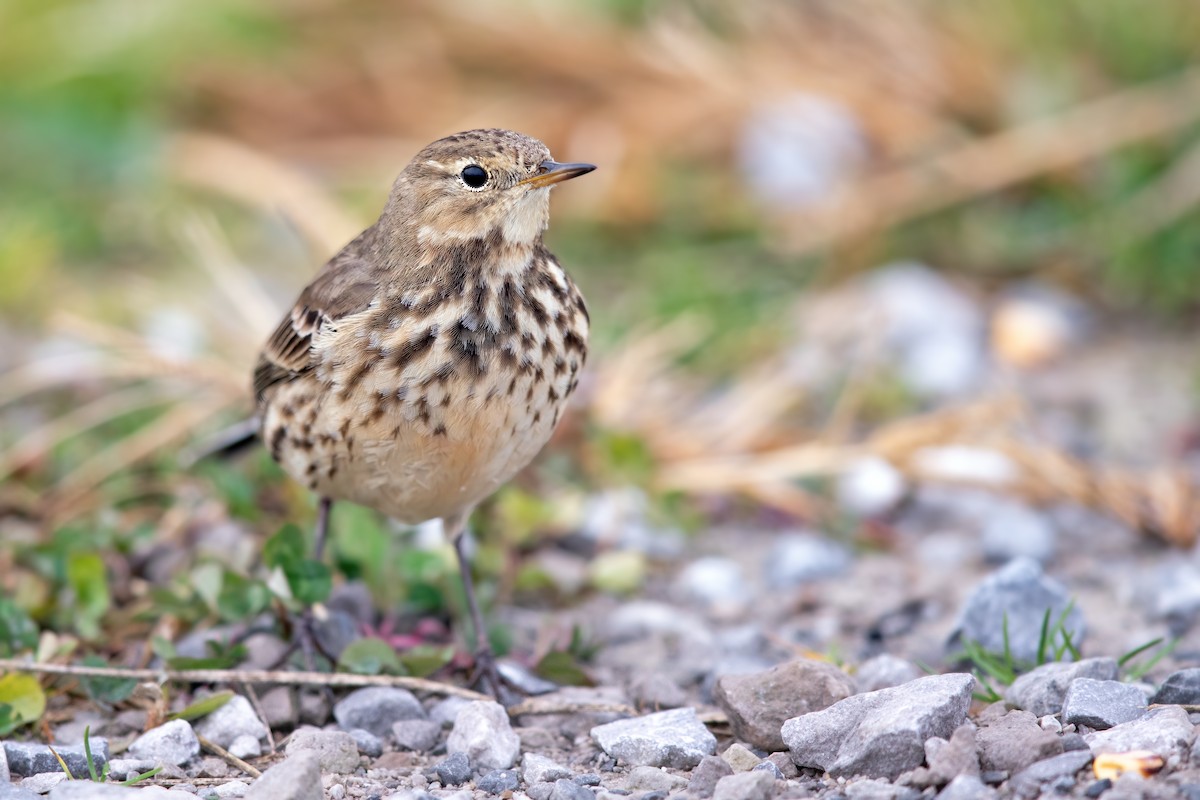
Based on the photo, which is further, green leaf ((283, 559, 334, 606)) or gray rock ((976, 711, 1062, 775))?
green leaf ((283, 559, 334, 606))

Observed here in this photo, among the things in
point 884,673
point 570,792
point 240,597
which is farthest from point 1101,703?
point 240,597

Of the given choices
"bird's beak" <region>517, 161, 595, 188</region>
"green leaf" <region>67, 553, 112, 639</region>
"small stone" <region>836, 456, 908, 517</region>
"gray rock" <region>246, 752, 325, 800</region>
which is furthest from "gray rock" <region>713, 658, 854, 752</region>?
"small stone" <region>836, 456, 908, 517</region>

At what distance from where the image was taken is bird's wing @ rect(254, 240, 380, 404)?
4.06 meters

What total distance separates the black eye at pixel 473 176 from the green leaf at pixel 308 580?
3.63ft

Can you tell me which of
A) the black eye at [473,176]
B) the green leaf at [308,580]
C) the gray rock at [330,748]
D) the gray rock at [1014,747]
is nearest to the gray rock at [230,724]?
the gray rock at [330,748]

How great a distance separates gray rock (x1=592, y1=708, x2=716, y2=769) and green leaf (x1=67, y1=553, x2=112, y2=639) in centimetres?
154

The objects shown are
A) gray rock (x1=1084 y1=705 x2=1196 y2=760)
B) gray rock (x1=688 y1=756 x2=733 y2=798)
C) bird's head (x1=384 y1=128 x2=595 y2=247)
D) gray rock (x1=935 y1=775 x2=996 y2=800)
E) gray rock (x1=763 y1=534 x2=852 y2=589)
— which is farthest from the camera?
gray rock (x1=763 y1=534 x2=852 y2=589)

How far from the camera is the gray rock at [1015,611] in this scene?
13.7 feet

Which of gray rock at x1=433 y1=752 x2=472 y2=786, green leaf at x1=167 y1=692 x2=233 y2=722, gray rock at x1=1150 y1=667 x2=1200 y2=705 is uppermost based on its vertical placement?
green leaf at x1=167 y1=692 x2=233 y2=722

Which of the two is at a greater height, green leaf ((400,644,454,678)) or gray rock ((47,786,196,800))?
green leaf ((400,644,454,678))

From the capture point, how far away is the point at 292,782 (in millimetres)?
3107

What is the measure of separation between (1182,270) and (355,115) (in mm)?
4945

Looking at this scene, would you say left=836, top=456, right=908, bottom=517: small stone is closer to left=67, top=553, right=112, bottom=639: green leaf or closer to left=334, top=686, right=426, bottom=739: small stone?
left=334, top=686, right=426, bottom=739: small stone

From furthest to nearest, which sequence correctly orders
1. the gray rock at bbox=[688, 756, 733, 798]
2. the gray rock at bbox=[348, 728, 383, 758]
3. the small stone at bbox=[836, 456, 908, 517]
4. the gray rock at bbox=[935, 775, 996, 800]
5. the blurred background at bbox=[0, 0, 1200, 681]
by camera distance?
the small stone at bbox=[836, 456, 908, 517] → the blurred background at bbox=[0, 0, 1200, 681] → the gray rock at bbox=[348, 728, 383, 758] → the gray rock at bbox=[688, 756, 733, 798] → the gray rock at bbox=[935, 775, 996, 800]
